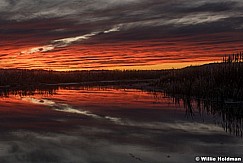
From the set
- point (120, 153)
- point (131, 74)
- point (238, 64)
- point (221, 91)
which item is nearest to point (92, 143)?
point (120, 153)

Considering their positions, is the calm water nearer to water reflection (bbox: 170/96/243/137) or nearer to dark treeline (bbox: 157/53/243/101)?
water reflection (bbox: 170/96/243/137)

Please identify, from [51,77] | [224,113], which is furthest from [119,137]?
[51,77]

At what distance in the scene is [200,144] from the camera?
36.1ft

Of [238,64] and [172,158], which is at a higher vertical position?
[238,64]

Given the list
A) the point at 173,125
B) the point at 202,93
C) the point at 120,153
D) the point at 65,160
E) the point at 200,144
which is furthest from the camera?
the point at 202,93

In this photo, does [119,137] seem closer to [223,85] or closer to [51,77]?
[223,85]

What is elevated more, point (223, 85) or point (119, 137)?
point (223, 85)

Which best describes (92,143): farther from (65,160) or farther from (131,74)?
(131,74)

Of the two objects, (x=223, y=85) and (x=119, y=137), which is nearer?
(x=119, y=137)

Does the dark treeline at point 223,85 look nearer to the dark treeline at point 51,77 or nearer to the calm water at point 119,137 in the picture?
the calm water at point 119,137

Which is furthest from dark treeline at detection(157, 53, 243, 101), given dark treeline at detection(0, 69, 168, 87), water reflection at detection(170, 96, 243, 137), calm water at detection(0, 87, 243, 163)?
dark treeline at detection(0, 69, 168, 87)

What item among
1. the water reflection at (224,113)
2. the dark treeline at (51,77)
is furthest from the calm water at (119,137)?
the dark treeline at (51,77)

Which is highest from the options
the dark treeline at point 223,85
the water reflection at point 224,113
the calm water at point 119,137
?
the dark treeline at point 223,85

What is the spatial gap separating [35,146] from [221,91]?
51.9 feet
